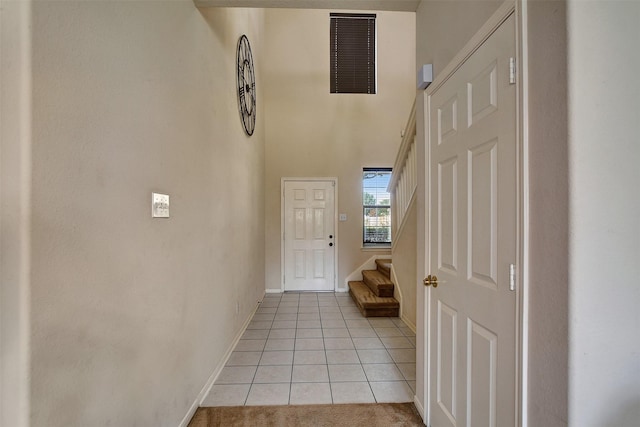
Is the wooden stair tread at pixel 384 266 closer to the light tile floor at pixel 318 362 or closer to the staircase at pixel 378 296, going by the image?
the staircase at pixel 378 296

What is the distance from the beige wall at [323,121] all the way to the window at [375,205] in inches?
5.4

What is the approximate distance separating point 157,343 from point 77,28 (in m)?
1.29

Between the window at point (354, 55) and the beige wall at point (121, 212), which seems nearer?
the beige wall at point (121, 212)

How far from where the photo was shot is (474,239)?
121 cm

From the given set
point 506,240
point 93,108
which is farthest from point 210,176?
point 506,240

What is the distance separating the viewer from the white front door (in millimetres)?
4812

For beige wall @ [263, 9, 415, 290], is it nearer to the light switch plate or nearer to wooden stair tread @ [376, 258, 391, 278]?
wooden stair tread @ [376, 258, 391, 278]

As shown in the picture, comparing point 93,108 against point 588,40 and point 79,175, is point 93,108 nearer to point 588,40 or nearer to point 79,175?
point 79,175

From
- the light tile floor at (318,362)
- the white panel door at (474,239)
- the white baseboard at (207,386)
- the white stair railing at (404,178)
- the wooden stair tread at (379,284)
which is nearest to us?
the white panel door at (474,239)

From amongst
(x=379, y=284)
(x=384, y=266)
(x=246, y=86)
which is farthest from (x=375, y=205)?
(x=246, y=86)

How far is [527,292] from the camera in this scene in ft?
2.98

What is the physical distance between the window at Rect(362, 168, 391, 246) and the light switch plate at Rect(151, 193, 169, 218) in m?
3.75

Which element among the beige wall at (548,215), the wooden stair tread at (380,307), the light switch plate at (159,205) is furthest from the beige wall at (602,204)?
the wooden stair tread at (380,307)

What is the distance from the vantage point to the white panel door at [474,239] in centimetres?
102
